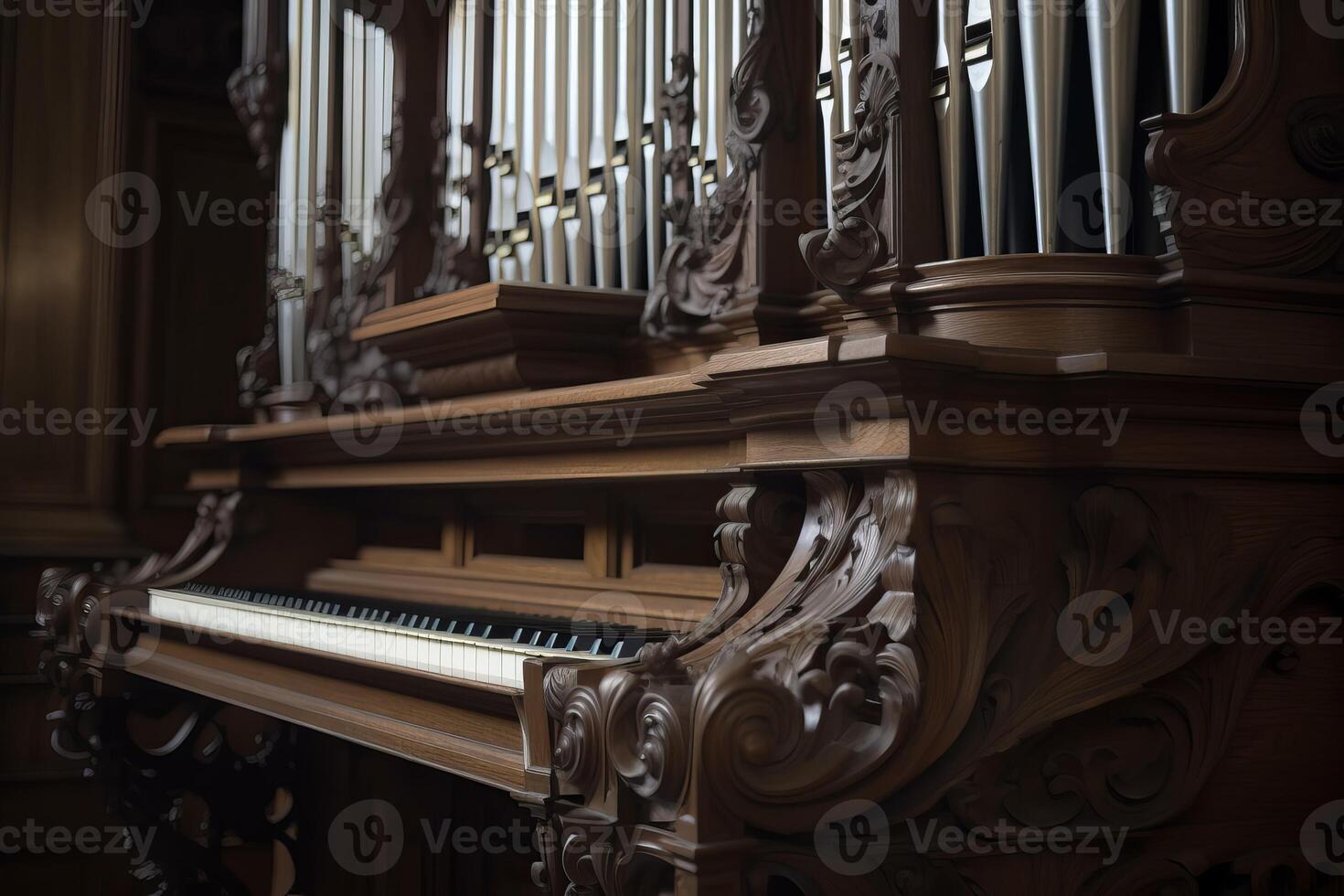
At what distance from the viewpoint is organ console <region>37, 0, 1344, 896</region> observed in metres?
1.46

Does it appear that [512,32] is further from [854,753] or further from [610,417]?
[854,753]

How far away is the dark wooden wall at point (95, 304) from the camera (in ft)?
14.9

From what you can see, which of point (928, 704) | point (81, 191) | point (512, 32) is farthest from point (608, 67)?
point (81, 191)

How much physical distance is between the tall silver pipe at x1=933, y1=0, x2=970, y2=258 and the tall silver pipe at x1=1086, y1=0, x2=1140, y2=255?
17cm

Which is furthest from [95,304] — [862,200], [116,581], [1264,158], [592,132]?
[1264,158]

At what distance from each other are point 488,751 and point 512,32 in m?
1.81

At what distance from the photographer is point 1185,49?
169 centimetres

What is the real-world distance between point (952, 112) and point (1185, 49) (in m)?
0.30

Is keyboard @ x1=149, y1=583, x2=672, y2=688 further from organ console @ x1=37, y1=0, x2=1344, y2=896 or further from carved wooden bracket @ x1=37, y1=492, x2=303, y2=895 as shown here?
carved wooden bracket @ x1=37, y1=492, x2=303, y2=895

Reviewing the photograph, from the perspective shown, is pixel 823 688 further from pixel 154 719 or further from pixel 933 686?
pixel 154 719

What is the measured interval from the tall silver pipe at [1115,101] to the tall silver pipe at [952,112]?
0.57 feet

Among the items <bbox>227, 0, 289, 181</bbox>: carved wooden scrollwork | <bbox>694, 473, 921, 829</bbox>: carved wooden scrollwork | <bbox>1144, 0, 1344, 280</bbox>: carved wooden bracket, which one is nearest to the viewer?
<bbox>694, 473, 921, 829</bbox>: carved wooden scrollwork

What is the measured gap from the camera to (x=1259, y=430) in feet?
5.44

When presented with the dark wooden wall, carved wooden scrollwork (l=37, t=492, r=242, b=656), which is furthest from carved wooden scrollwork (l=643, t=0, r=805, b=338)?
the dark wooden wall
